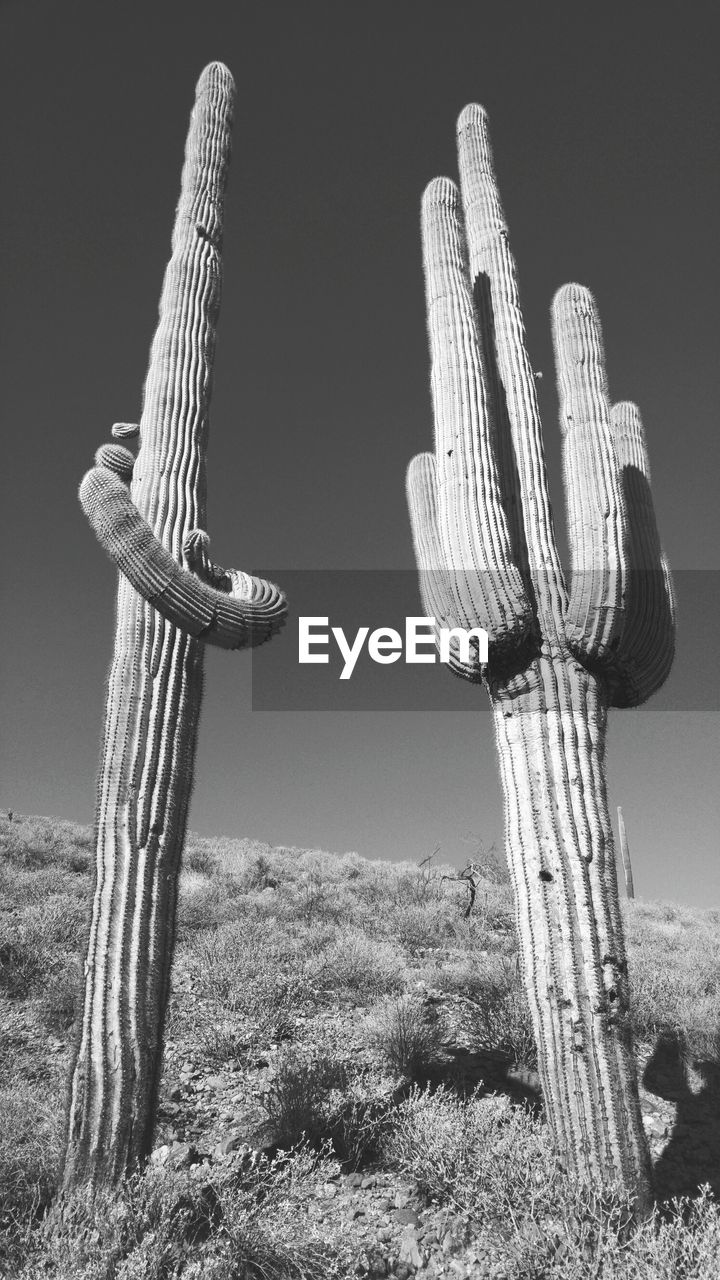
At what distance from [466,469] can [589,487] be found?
83cm

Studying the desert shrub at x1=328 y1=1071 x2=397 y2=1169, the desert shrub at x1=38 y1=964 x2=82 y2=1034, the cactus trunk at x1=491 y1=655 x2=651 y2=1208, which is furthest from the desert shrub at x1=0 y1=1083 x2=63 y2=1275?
the cactus trunk at x1=491 y1=655 x2=651 y2=1208

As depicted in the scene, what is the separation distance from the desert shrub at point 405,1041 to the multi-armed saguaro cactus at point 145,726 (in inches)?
94.1

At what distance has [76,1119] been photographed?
13.2ft

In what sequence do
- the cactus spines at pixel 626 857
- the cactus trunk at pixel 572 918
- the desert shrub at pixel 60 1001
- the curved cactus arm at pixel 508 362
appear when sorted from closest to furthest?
the cactus trunk at pixel 572 918 → the curved cactus arm at pixel 508 362 → the desert shrub at pixel 60 1001 → the cactus spines at pixel 626 857

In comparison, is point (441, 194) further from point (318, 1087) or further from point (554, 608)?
point (318, 1087)

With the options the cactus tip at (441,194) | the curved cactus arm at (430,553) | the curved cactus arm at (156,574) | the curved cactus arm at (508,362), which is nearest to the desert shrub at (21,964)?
the curved cactus arm at (156,574)

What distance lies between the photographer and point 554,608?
496 centimetres

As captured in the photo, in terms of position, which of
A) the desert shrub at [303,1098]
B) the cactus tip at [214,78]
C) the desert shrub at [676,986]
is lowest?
the desert shrub at [303,1098]

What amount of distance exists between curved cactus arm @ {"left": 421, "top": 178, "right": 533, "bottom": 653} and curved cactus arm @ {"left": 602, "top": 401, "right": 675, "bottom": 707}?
70 cm

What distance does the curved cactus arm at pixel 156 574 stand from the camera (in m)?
4.61

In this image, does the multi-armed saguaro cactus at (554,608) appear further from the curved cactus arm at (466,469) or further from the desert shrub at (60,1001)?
the desert shrub at (60,1001)

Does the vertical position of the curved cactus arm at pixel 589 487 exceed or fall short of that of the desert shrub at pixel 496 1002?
it exceeds it

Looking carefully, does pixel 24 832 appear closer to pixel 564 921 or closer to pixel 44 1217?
pixel 44 1217

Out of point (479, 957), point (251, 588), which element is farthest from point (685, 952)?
point (251, 588)
